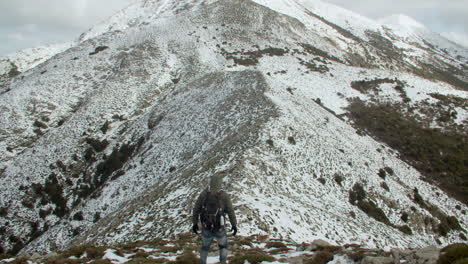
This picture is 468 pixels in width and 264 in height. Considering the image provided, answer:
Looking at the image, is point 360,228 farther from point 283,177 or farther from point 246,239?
point 246,239

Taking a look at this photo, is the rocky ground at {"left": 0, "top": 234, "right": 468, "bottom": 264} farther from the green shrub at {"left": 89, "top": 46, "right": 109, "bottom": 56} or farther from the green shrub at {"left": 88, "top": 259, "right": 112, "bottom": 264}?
the green shrub at {"left": 89, "top": 46, "right": 109, "bottom": 56}

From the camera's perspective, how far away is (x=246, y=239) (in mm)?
13070

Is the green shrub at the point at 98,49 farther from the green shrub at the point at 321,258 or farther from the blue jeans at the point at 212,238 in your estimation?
the green shrub at the point at 321,258

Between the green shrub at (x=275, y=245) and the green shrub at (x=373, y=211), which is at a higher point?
the green shrub at (x=275, y=245)

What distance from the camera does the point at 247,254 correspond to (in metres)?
10.3

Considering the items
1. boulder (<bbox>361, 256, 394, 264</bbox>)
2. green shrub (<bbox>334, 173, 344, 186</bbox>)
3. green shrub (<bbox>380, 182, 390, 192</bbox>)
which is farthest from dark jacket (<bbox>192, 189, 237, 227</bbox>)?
green shrub (<bbox>380, 182, 390, 192</bbox>)

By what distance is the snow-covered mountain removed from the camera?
727 inches

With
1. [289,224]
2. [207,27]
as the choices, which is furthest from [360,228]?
[207,27]

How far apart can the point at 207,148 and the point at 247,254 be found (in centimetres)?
1629

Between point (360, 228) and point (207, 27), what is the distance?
227ft

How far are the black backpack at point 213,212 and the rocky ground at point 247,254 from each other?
2.73 meters

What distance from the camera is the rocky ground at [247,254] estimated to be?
8352 millimetres

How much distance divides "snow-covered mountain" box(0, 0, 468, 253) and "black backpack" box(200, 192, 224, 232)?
7.12 metres

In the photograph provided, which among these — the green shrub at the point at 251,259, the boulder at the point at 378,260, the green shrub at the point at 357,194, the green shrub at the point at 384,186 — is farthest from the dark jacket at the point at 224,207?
the green shrub at the point at 384,186
